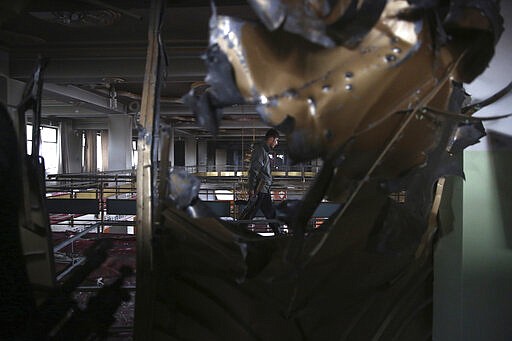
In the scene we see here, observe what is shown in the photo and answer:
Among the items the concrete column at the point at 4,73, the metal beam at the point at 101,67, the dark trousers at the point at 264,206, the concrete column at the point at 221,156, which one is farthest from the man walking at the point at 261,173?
the concrete column at the point at 221,156

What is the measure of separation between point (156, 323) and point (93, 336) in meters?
0.90

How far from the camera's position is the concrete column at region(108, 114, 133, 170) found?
10.6m

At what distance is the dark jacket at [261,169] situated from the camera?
463 cm

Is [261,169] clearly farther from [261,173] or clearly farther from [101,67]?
[101,67]

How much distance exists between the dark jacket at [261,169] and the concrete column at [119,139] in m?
7.08

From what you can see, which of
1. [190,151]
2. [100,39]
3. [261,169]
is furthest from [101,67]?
[190,151]

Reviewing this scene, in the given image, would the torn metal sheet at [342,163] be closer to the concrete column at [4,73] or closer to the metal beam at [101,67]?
the metal beam at [101,67]

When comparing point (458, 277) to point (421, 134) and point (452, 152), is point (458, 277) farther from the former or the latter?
point (421, 134)

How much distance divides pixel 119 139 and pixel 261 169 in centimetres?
719

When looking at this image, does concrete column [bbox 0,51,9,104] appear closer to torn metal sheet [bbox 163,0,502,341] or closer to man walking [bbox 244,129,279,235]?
man walking [bbox 244,129,279,235]

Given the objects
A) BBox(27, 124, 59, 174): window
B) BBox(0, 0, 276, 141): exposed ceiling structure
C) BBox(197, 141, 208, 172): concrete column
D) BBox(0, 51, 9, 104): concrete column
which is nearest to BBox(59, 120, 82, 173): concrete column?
BBox(27, 124, 59, 174): window

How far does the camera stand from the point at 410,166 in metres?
1.53

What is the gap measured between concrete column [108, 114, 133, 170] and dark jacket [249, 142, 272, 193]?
7.08 m

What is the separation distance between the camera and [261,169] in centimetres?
464
